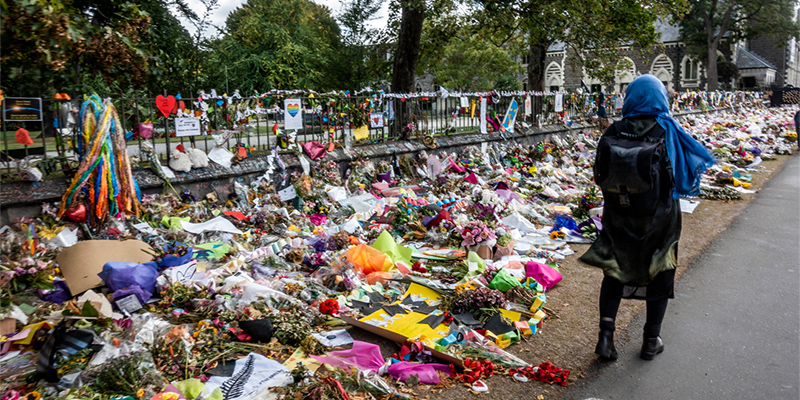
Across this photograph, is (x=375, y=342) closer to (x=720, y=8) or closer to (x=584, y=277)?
(x=584, y=277)

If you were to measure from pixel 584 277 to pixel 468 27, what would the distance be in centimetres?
1178

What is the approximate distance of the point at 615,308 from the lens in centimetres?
385

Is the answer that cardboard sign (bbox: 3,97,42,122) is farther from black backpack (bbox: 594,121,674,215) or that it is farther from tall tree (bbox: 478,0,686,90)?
tall tree (bbox: 478,0,686,90)

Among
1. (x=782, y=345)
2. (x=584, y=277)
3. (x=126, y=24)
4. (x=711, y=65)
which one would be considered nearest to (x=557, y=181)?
(x=584, y=277)

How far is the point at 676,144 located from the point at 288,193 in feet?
17.8

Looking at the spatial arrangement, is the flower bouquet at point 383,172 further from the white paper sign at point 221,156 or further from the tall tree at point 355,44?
the tall tree at point 355,44

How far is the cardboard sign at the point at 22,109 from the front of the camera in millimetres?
5613

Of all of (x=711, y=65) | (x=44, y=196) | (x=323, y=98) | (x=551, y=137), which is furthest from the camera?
(x=711, y=65)

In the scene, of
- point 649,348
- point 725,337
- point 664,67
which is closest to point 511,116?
point 725,337

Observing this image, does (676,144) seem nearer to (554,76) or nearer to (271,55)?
(271,55)

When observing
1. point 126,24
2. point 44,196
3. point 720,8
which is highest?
point 720,8

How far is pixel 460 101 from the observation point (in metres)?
→ 11.6

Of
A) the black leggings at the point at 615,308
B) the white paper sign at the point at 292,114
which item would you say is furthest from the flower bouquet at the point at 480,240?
the white paper sign at the point at 292,114

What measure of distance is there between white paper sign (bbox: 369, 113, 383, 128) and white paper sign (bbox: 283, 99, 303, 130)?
183 cm
